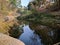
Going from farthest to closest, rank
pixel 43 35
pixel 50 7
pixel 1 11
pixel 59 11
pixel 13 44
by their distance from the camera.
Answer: pixel 50 7
pixel 59 11
pixel 1 11
pixel 43 35
pixel 13 44

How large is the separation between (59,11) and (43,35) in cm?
966

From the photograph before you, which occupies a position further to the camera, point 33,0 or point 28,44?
point 33,0

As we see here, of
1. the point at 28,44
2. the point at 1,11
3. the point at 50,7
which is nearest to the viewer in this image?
the point at 28,44

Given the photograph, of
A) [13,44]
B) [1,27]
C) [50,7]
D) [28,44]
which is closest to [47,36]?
[28,44]

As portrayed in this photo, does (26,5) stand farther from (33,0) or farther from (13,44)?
(13,44)

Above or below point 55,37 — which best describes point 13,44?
above

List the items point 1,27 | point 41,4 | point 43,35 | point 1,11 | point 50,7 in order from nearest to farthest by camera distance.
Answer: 1. point 1,27
2. point 43,35
3. point 1,11
4. point 50,7
5. point 41,4

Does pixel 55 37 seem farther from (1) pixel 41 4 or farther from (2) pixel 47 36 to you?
(1) pixel 41 4

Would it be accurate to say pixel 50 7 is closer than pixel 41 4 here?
Yes

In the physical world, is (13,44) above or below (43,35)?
above

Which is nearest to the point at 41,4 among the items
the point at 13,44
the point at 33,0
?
the point at 33,0

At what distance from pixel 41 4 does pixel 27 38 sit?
671 inches

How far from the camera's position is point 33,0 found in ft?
111

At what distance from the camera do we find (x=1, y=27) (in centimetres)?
1470
